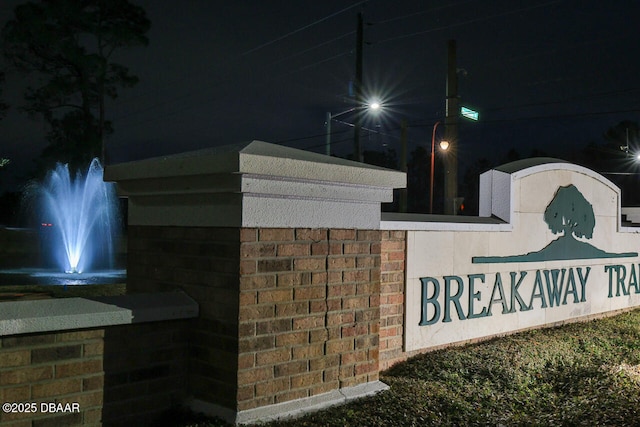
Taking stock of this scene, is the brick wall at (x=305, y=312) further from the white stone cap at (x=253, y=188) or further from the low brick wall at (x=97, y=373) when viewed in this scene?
the low brick wall at (x=97, y=373)

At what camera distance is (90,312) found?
364cm

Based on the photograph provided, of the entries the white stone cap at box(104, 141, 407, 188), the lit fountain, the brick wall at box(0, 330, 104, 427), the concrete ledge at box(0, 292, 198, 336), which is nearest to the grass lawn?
the brick wall at box(0, 330, 104, 427)

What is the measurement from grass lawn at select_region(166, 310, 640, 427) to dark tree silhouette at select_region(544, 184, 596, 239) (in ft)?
5.23

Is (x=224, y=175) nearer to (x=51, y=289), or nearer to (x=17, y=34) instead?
(x=51, y=289)

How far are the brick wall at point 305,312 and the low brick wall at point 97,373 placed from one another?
1.77ft

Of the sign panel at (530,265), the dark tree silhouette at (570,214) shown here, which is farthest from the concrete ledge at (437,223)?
the dark tree silhouette at (570,214)

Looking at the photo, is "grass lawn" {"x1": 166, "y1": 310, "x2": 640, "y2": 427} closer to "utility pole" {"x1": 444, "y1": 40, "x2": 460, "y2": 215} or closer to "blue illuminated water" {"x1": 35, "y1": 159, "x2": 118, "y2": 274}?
"utility pole" {"x1": 444, "y1": 40, "x2": 460, "y2": 215}

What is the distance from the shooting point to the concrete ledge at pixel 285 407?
3.85 m

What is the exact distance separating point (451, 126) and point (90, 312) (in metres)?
15.9

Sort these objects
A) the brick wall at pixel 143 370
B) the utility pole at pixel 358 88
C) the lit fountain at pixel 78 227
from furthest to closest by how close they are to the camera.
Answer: the utility pole at pixel 358 88 < the lit fountain at pixel 78 227 < the brick wall at pixel 143 370

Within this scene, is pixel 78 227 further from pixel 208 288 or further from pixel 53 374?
pixel 53 374

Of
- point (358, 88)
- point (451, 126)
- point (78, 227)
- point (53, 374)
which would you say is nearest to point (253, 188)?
point (53, 374)

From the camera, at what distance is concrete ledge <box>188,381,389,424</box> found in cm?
385

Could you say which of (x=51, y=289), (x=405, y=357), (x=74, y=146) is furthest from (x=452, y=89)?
(x=74, y=146)
